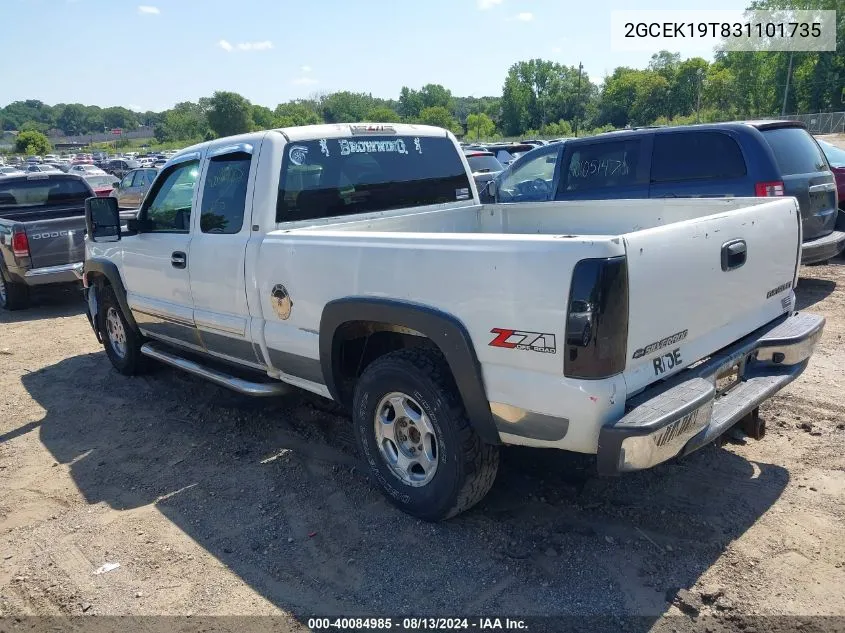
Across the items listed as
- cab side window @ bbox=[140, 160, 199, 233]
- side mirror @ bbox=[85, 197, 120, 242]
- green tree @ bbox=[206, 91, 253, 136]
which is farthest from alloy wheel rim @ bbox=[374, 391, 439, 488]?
green tree @ bbox=[206, 91, 253, 136]

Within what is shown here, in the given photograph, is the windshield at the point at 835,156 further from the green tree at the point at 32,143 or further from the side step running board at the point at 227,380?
the green tree at the point at 32,143

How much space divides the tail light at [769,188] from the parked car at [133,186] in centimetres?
1507

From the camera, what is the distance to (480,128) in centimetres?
9150

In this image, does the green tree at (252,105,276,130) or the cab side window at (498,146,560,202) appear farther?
the green tree at (252,105,276,130)

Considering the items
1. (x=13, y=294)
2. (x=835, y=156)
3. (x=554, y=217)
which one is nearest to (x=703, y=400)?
(x=554, y=217)

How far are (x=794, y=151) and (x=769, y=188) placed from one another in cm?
90

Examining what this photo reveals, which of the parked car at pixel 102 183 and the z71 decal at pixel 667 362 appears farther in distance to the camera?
the parked car at pixel 102 183

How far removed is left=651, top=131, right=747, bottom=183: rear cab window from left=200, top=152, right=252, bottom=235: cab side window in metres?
4.56

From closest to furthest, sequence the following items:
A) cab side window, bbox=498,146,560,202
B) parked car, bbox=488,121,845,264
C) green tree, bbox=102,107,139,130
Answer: parked car, bbox=488,121,845,264 → cab side window, bbox=498,146,560,202 → green tree, bbox=102,107,139,130

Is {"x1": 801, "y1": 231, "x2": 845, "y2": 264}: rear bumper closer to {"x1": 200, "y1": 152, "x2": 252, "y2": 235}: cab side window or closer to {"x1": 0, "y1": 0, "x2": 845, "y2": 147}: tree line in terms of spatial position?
{"x1": 200, "y1": 152, "x2": 252, "y2": 235}: cab side window

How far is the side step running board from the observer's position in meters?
4.21

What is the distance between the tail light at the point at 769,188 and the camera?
20.4ft

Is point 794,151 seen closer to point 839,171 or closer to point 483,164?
point 839,171

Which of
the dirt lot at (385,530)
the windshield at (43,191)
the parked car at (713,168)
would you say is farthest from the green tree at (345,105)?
the dirt lot at (385,530)
